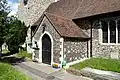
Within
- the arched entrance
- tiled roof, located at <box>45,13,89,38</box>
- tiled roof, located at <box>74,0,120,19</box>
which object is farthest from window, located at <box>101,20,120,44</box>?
the arched entrance

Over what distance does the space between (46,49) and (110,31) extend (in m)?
5.93

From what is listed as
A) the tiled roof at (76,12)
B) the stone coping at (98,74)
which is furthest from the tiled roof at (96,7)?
the stone coping at (98,74)

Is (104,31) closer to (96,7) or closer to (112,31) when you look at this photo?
(112,31)

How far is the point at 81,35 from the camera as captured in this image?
52.6ft

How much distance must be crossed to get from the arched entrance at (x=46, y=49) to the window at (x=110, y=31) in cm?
491

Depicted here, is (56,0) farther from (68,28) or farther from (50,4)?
(68,28)

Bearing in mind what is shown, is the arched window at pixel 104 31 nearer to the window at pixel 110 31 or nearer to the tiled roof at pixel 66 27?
the window at pixel 110 31

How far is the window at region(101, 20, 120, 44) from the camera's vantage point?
14.6m

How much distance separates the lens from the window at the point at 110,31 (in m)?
14.6

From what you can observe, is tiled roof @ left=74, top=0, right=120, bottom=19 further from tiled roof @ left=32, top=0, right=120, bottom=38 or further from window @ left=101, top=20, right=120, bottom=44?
window @ left=101, top=20, right=120, bottom=44

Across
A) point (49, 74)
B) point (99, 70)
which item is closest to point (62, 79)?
point (49, 74)

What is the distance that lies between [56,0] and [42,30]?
9.66m

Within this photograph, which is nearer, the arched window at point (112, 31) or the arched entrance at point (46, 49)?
the arched window at point (112, 31)

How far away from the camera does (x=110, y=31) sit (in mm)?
15242
